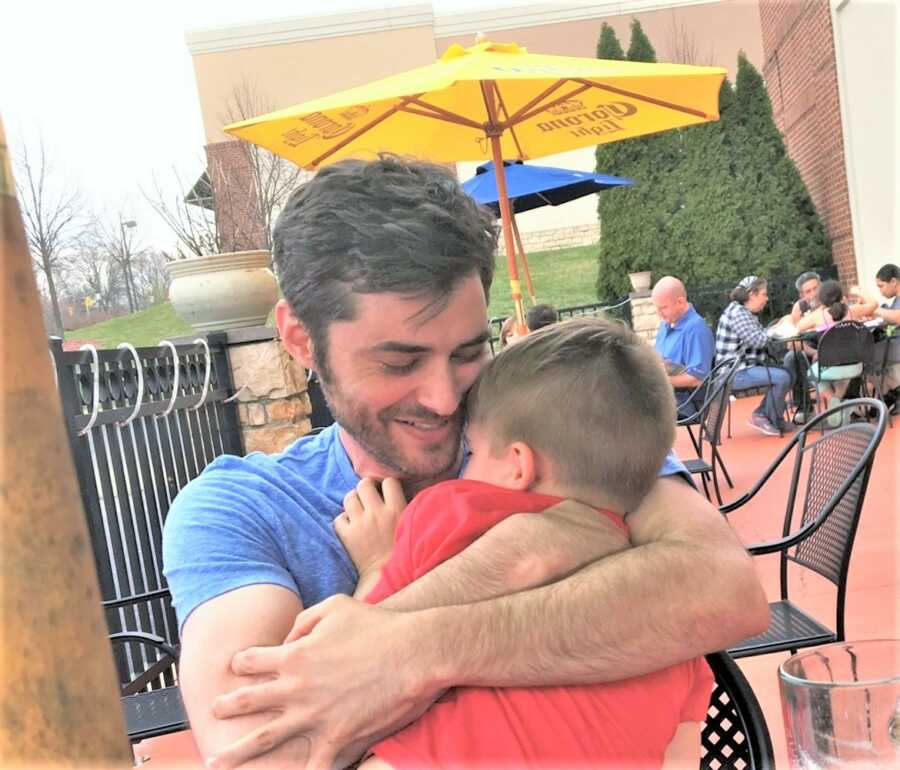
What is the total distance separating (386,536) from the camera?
1.20 meters

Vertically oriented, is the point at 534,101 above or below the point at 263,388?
above

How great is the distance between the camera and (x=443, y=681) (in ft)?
3.07

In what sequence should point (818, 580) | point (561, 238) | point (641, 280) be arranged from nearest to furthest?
1. point (818, 580)
2. point (641, 280)
3. point (561, 238)

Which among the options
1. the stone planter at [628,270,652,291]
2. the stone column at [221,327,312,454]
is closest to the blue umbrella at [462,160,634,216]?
the stone column at [221,327,312,454]

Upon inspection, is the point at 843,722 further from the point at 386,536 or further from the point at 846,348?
the point at 846,348

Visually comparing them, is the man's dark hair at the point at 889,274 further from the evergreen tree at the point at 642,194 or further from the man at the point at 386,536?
the man at the point at 386,536

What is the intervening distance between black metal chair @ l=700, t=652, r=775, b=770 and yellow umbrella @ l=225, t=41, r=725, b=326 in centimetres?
323

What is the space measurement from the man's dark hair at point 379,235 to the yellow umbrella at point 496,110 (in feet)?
9.90

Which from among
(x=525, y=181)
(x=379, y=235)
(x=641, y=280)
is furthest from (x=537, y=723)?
Answer: (x=641, y=280)

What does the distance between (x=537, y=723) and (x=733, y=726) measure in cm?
63

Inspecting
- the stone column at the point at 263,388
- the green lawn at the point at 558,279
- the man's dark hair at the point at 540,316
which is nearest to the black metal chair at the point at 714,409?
the man's dark hair at the point at 540,316

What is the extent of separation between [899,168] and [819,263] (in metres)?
3.65

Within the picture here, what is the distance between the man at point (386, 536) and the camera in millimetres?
935

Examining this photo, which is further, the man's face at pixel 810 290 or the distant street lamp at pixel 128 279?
the man's face at pixel 810 290
